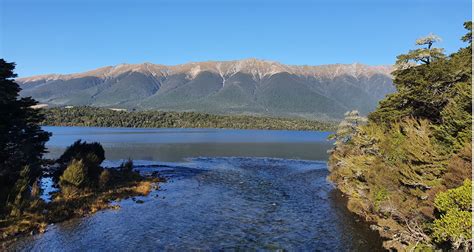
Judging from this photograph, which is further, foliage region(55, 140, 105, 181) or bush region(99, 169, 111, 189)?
foliage region(55, 140, 105, 181)

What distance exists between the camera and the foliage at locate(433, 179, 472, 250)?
607 inches

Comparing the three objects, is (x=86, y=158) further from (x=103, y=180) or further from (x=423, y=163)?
(x=423, y=163)

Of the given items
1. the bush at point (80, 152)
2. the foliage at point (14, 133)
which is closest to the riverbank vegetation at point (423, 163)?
the foliage at point (14, 133)

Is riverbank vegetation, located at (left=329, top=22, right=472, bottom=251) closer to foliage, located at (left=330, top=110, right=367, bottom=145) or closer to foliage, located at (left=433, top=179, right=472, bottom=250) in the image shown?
foliage, located at (left=433, top=179, right=472, bottom=250)

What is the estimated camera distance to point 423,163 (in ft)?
85.1

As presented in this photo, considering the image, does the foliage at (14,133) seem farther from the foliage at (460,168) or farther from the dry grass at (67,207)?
the foliage at (460,168)

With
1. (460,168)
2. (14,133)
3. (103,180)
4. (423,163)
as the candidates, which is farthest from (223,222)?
(14,133)

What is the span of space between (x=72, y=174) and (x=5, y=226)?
1216 cm

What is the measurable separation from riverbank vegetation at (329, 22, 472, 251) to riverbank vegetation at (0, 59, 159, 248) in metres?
26.5

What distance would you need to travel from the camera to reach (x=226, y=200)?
43.2m

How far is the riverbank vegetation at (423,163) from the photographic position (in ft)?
59.2

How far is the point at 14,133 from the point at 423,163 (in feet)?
144

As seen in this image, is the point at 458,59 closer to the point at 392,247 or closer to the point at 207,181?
the point at 392,247

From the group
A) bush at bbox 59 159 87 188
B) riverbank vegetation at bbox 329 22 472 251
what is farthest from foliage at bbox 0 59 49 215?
riverbank vegetation at bbox 329 22 472 251
